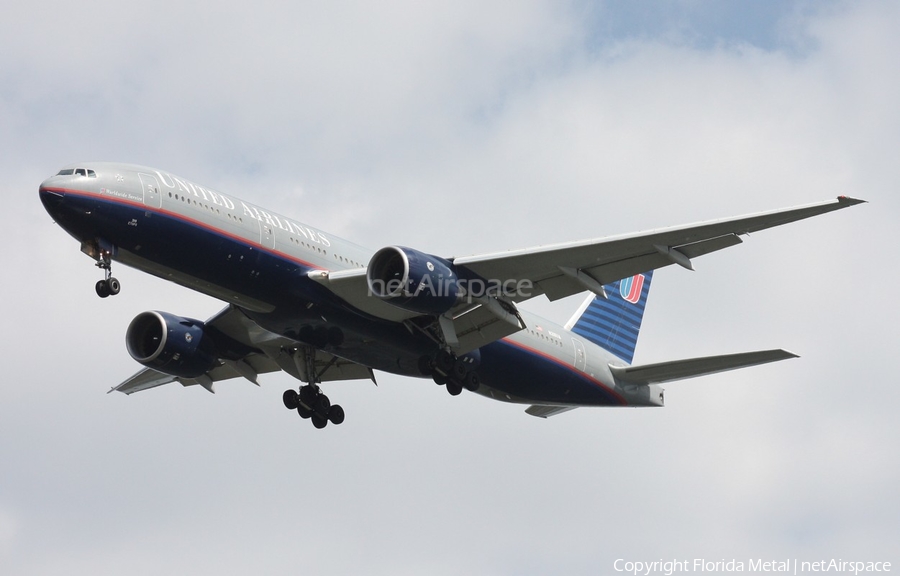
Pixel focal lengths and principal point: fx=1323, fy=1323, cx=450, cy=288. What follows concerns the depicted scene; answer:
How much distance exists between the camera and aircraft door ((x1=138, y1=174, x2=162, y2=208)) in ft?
102

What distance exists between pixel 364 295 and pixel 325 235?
220cm

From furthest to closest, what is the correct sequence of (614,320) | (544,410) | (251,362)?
(614,320) < (544,410) < (251,362)

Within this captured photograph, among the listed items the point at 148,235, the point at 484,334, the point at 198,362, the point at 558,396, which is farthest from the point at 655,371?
the point at 148,235

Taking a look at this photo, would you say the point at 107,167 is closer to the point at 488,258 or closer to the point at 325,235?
the point at 325,235

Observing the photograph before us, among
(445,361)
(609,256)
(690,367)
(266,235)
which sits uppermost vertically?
(609,256)

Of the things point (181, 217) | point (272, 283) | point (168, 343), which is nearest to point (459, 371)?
point (272, 283)

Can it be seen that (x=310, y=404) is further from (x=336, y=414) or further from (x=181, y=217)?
(x=181, y=217)

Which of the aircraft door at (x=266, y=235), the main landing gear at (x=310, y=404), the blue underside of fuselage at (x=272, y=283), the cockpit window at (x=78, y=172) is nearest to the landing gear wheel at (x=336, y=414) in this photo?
the main landing gear at (x=310, y=404)

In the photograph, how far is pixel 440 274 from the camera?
1297 inches

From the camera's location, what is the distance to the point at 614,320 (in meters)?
44.8

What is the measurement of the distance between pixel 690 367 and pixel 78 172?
17.8 m

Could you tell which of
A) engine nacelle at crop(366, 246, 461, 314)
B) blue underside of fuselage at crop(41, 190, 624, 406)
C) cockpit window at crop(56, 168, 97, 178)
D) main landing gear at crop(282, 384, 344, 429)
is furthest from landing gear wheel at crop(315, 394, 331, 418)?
cockpit window at crop(56, 168, 97, 178)

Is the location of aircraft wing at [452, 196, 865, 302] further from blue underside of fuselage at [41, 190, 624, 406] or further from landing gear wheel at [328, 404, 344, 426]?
landing gear wheel at [328, 404, 344, 426]

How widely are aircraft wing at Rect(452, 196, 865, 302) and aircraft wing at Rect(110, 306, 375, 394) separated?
659cm
